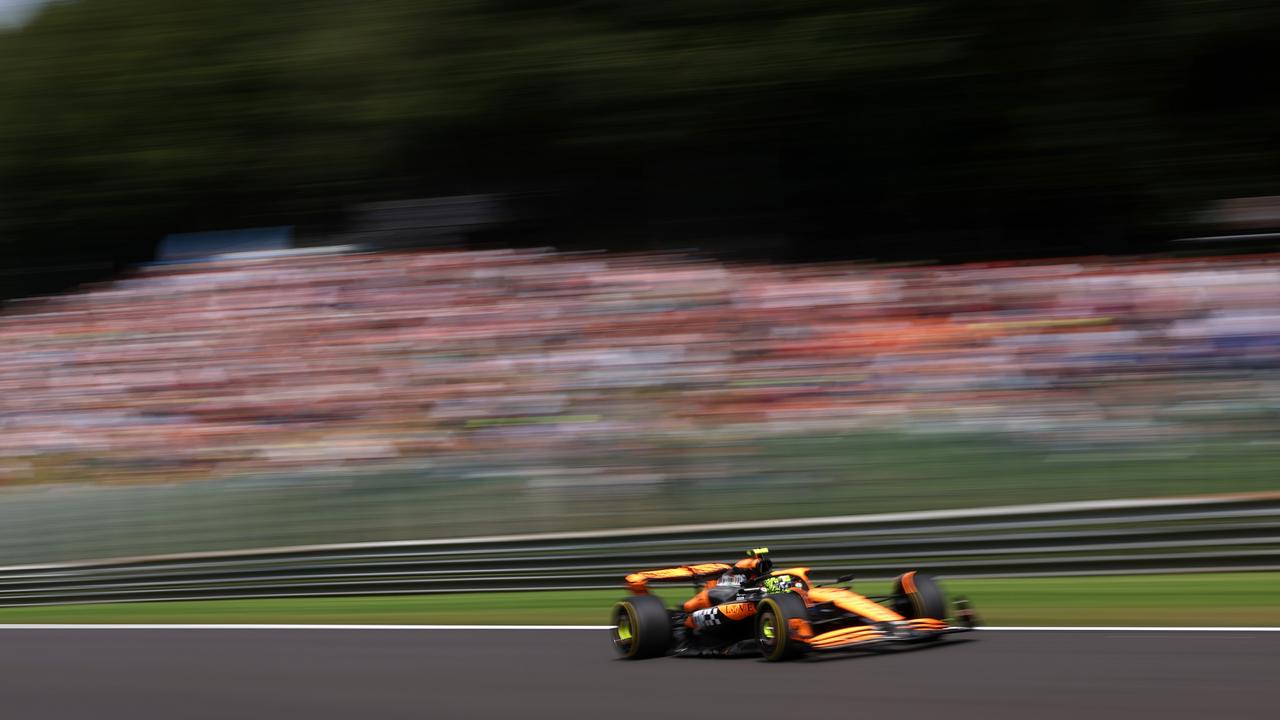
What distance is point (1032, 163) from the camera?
17.0 m

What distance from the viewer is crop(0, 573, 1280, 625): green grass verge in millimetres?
7527

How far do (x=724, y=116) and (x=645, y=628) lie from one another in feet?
37.9

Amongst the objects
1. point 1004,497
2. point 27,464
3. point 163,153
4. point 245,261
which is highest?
point 163,153

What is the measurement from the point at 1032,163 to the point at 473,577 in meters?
9.66

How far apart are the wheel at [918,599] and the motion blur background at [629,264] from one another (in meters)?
2.91

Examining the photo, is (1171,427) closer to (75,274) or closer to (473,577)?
(473,577)

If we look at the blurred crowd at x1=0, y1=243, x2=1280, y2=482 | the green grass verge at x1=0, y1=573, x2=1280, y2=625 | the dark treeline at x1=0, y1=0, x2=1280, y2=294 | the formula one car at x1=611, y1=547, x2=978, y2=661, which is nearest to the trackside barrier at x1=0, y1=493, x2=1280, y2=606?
the green grass verge at x1=0, y1=573, x2=1280, y2=625

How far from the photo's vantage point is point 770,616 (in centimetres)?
634

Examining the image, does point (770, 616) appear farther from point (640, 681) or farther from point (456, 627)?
point (456, 627)

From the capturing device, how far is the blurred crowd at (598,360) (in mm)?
10391

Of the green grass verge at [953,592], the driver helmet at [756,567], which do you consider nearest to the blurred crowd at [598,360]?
the green grass verge at [953,592]

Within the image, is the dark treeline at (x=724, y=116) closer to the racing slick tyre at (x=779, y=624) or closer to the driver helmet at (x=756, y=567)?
the driver helmet at (x=756, y=567)

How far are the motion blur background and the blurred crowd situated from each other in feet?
0.17

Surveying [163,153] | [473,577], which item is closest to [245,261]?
[163,153]
